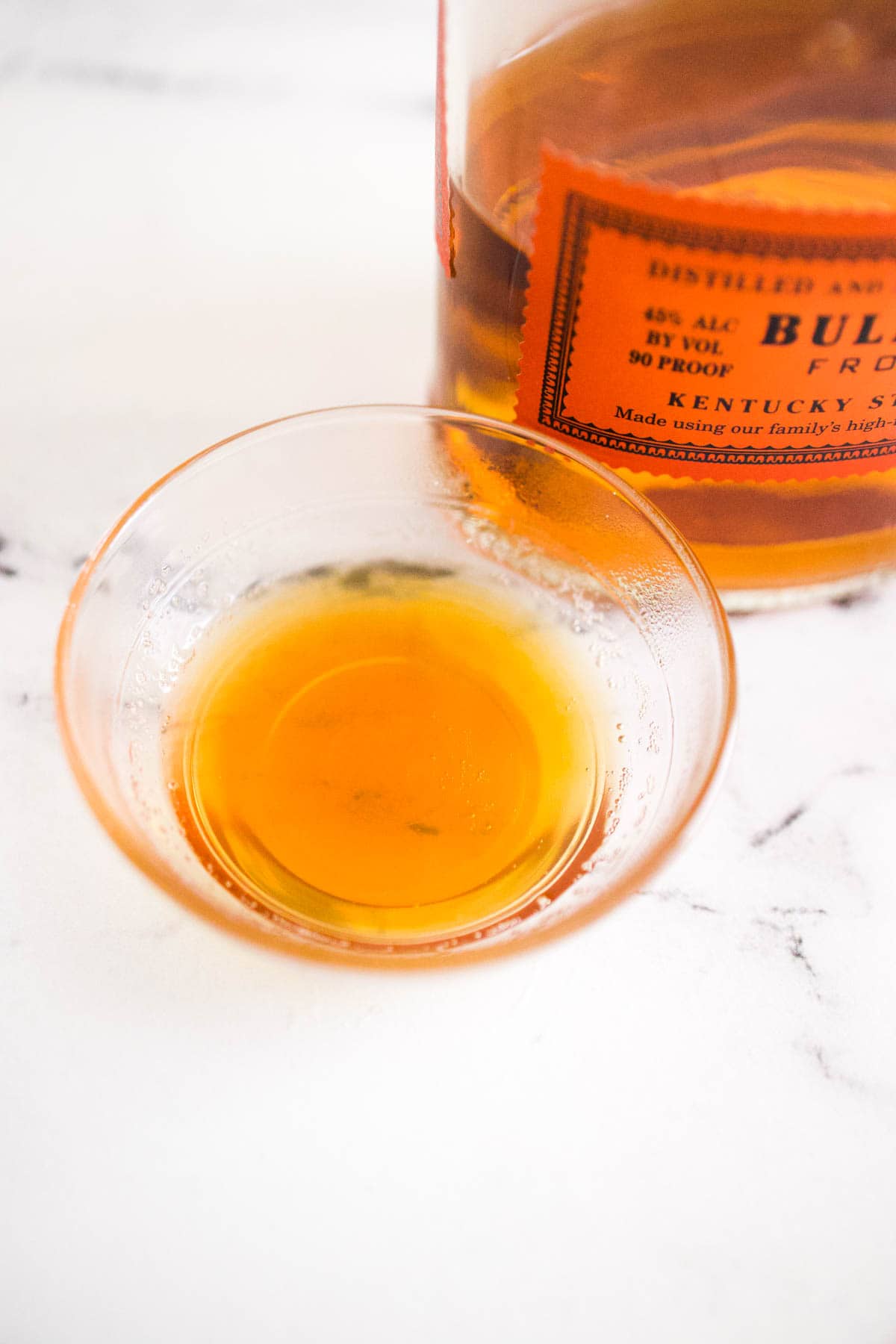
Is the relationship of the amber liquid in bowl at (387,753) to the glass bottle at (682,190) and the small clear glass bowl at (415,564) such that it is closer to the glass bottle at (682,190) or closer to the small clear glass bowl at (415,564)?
the small clear glass bowl at (415,564)

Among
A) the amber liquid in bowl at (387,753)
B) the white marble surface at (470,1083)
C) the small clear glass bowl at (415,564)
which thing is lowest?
the white marble surface at (470,1083)

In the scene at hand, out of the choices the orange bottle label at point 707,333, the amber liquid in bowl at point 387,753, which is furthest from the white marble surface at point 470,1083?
the orange bottle label at point 707,333

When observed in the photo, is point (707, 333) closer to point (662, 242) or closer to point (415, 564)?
point (662, 242)

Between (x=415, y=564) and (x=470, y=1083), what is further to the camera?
(x=415, y=564)

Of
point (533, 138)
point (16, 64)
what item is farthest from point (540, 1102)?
point (16, 64)

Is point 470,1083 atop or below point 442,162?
below

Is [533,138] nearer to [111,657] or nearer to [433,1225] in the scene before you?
[111,657]

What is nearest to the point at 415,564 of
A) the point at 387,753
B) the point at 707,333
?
the point at 387,753
